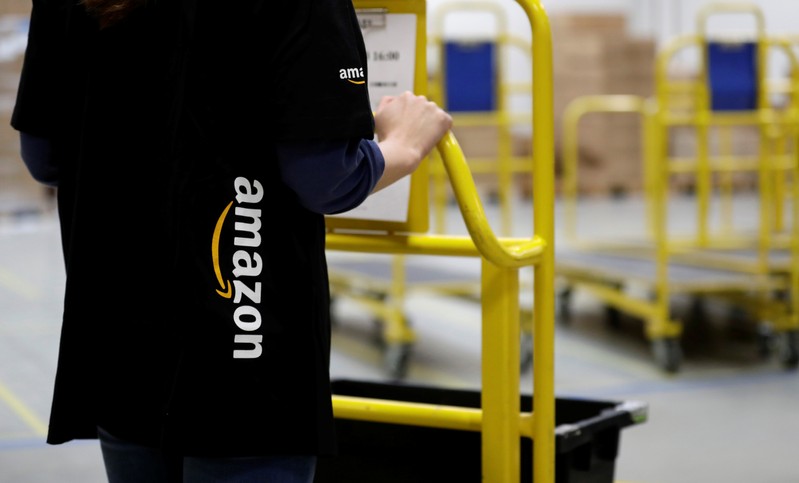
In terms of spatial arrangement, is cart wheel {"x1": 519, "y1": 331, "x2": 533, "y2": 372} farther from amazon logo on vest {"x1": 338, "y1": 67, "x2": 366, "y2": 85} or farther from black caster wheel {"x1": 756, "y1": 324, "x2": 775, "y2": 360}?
amazon logo on vest {"x1": 338, "y1": 67, "x2": 366, "y2": 85}

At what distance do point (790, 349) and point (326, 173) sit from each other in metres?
4.56

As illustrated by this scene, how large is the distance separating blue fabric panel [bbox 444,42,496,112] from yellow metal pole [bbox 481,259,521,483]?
4026 mm

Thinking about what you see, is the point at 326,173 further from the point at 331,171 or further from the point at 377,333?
the point at 377,333

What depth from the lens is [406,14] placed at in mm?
2252

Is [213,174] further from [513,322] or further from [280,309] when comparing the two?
[513,322]

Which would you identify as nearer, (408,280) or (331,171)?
(331,171)

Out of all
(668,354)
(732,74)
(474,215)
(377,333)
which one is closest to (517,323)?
(474,215)

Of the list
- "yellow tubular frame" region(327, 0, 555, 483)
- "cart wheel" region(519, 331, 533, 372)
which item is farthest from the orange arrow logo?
"cart wheel" region(519, 331, 533, 372)

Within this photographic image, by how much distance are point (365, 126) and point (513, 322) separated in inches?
32.3

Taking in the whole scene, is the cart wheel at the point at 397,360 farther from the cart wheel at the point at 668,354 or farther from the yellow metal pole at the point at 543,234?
the yellow metal pole at the point at 543,234

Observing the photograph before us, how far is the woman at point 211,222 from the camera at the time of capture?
1438 millimetres

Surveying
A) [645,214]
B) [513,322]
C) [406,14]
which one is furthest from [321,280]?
[645,214]

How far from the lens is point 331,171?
1443 millimetres

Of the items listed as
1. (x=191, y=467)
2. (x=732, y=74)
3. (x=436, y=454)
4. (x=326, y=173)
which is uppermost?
(x=732, y=74)
